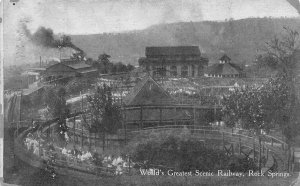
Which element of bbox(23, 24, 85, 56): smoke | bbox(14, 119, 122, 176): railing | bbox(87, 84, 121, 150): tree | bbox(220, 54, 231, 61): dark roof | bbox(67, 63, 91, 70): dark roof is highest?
bbox(23, 24, 85, 56): smoke

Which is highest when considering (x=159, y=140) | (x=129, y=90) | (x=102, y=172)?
(x=129, y=90)

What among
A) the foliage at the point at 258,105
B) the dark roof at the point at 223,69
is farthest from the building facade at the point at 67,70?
the foliage at the point at 258,105

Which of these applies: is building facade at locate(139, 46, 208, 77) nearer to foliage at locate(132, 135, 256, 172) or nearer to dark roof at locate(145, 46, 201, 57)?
dark roof at locate(145, 46, 201, 57)

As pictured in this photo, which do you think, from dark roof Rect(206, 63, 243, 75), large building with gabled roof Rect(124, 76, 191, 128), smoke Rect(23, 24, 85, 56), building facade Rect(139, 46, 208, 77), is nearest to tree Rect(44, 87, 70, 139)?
smoke Rect(23, 24, 85, 56)

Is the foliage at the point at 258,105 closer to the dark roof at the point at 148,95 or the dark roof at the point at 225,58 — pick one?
the dark roof at the point at 225,58

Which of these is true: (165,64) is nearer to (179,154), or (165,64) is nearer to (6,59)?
(179,154)

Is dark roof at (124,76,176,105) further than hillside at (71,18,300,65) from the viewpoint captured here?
Yes

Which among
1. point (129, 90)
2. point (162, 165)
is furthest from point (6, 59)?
point (162, 165)
